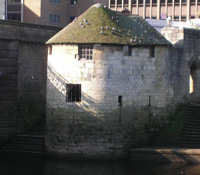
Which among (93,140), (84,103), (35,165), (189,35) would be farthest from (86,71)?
(189,35)

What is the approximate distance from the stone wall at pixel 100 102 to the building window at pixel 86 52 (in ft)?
0.90

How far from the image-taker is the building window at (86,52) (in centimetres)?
3262

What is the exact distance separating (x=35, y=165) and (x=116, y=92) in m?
5.85

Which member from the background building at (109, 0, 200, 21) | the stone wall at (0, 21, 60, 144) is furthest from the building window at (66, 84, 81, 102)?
the background building at (109, 0, 200, 21)

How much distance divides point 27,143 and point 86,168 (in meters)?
6.55

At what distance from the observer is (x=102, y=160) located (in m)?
32.1

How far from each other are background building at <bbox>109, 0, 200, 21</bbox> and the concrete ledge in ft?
154

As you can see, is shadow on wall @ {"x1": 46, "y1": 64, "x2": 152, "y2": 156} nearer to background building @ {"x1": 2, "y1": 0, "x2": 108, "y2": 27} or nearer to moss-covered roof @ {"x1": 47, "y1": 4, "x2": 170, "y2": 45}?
moss-covered roof @ {"x1": 47, "y1": 4, "x2": 170, "y2": 45}

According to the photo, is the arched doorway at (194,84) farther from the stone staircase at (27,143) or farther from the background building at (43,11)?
the background building at (43,11)

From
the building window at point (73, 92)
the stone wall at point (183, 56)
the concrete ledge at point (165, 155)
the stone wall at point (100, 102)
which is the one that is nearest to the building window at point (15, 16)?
the stone wall at point (183, 56)

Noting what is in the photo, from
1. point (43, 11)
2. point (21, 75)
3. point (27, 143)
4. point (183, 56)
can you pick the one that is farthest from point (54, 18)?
point (27, 143)

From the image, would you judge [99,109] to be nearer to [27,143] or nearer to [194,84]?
[27,143]

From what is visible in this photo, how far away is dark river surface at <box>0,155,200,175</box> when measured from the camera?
29.4 meters

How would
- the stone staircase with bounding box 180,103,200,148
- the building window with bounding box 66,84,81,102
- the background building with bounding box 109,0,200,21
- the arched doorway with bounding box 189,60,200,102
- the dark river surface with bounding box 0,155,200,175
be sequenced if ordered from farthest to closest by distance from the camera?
the background building with bounding box 109,0,200,21
the arched doorway with bounding box 189,60,200,102
the stone staircase with bounding box 180,103,200,148
the building window with bounding box 66,84,81,102
the dark river surface with bounding box 0,155,200,175
